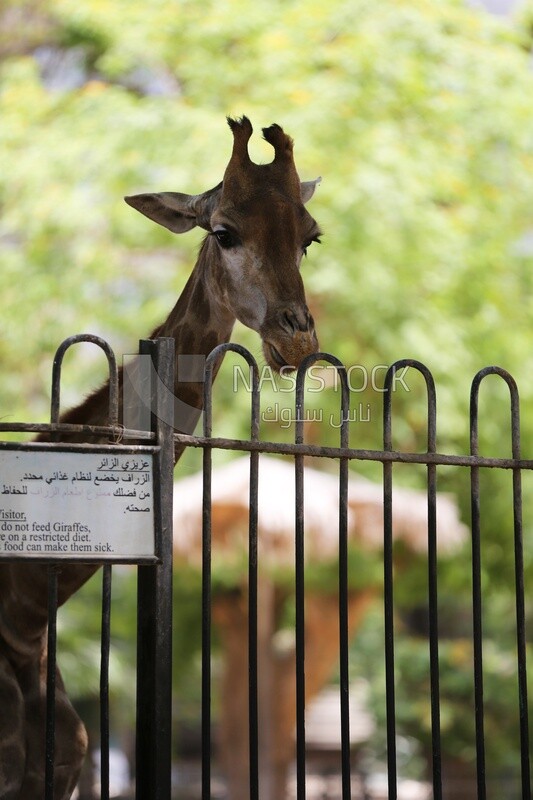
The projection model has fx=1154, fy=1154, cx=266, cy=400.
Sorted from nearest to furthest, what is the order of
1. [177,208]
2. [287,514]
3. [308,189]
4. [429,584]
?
[429,584], [177,208], [308,189], [287,514]

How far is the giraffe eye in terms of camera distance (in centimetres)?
404

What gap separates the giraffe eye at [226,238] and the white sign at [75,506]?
1.26 meters

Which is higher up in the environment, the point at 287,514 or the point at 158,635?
the point at 287,514

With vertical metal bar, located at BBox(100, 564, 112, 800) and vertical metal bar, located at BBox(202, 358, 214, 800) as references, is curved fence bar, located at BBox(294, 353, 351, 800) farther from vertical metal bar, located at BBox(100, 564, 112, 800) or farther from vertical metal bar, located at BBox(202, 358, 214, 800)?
vertical metal bar, located at BBox(100, 564, 112, 800)

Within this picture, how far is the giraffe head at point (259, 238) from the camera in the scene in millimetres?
3768

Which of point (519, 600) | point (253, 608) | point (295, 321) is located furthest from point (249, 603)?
point (295, 321)

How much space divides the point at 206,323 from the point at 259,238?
407 mm

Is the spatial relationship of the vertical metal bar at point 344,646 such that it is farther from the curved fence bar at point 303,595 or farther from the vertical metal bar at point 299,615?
the vertical metal bar at point 299,615

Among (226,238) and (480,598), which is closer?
(480,598)

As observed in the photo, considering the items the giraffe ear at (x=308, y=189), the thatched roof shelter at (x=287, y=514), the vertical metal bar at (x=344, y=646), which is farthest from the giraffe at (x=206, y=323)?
the thatched roof shelter at (x=287, y=514)

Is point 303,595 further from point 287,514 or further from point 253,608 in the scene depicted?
point 287,514

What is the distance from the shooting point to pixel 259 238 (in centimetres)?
397

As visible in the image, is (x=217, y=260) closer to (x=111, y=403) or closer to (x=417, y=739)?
(x=111, y=403)

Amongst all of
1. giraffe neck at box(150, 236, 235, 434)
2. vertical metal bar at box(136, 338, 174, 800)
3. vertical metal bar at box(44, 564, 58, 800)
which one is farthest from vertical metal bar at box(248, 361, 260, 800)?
giraffe neck at box(150, 236, 235, 434)
